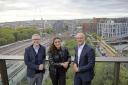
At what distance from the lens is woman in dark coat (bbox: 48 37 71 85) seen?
3229mm

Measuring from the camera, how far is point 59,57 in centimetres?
324

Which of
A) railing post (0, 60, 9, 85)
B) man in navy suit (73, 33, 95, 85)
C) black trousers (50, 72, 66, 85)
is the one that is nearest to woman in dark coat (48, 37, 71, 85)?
black trousers (50, 72, 66, 85)

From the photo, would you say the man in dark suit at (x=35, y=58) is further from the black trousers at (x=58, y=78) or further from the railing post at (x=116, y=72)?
the railing post at (x=116, y=72)

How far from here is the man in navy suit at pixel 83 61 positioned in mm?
3111

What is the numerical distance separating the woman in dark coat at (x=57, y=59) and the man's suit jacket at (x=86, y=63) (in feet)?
0.51

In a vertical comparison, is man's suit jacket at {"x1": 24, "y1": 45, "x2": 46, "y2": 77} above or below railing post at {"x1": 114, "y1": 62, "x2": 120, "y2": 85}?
above

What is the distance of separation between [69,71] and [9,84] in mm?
1167

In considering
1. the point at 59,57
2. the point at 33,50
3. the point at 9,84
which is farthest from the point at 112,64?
the point at 9,84

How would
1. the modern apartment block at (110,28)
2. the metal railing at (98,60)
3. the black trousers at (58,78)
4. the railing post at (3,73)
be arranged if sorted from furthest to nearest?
1. the modern apartment block at (110,28)
2. the railing post at (3,73)
3. the metal railing at (98,60)
4. the black trousers at (58,78)

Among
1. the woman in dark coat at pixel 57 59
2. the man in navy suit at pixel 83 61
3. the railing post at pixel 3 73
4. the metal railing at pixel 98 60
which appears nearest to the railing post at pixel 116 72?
the metal railing at pixel 98 60

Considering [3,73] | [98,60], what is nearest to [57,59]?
[98,60]

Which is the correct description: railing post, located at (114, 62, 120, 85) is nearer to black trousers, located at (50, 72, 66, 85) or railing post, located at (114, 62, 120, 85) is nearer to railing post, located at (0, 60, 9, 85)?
black trousers, located at (50, 72, 66, 85)

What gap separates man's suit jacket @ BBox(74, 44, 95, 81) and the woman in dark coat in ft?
0.51

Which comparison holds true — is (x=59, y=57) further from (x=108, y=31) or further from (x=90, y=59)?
(x=108, y=31)
